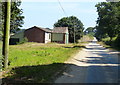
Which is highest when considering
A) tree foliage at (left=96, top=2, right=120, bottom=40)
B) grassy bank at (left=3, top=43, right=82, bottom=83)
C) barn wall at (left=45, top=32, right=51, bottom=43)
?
tree foliage at (left=96, top=2, right=120, bottom=40)

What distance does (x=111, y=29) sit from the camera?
4456cm

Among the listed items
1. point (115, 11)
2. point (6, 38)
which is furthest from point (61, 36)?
point (6, 38)

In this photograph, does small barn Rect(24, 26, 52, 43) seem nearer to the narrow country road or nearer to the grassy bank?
the grassy bank

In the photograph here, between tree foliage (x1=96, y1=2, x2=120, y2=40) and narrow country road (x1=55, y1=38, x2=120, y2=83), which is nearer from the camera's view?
narrow country road (x1=55, y1=38, x2=120, y2=83)

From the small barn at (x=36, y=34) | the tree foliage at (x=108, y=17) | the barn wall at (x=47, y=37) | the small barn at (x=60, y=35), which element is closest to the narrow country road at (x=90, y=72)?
the tree foliage at (x=108, y=17)

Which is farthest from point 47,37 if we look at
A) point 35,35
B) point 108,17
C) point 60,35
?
point 108,17

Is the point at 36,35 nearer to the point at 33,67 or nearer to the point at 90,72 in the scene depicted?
the point at 33,67

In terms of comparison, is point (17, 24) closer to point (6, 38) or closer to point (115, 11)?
point (6, 38)

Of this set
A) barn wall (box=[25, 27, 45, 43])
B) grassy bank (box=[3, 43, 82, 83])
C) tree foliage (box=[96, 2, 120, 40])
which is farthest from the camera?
barn wall (box=[25, 27, 45, 43])

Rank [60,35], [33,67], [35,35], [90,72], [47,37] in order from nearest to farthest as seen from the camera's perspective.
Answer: [90,72]
[33,67]
[35,35]
[47,37]
[60,35]

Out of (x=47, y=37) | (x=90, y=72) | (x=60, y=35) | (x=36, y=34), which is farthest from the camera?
(x=60, y=35)

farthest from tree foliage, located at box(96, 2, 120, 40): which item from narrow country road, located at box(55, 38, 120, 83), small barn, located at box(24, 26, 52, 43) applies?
narrow country road, located at box(55, 38, 120, 83)

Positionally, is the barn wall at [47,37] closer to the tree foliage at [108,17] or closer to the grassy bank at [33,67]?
the tree foliage at [108,17]

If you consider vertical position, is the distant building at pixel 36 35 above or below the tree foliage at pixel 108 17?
below
